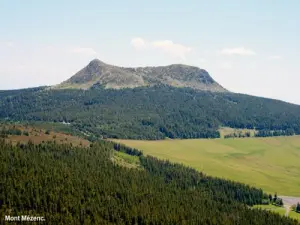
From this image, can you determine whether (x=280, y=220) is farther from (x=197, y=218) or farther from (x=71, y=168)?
(x=71, y=168)

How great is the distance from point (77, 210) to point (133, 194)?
31.3 meters

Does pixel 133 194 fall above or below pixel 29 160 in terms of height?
below

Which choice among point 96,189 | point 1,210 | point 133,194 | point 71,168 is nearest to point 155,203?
point 133,194

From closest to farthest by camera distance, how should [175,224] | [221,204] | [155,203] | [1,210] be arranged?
[1,210], [175,224], [155,203], [221,204]

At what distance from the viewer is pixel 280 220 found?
593ft

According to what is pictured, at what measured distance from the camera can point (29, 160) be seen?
19475 cm

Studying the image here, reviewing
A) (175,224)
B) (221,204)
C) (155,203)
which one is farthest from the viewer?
(221,204)

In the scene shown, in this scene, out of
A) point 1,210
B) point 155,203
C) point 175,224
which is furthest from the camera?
point 155,203

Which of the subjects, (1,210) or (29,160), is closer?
(1,210)

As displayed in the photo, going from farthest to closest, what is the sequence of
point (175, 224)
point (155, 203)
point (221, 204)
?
point (221, 204)
point (155, 203)
point (175, 224)

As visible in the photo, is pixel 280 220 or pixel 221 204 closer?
pixel 280 220

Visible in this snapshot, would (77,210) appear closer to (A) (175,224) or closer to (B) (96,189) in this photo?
(B) (96,189)

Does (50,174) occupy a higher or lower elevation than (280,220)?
higher

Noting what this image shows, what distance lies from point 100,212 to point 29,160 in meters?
53.3
